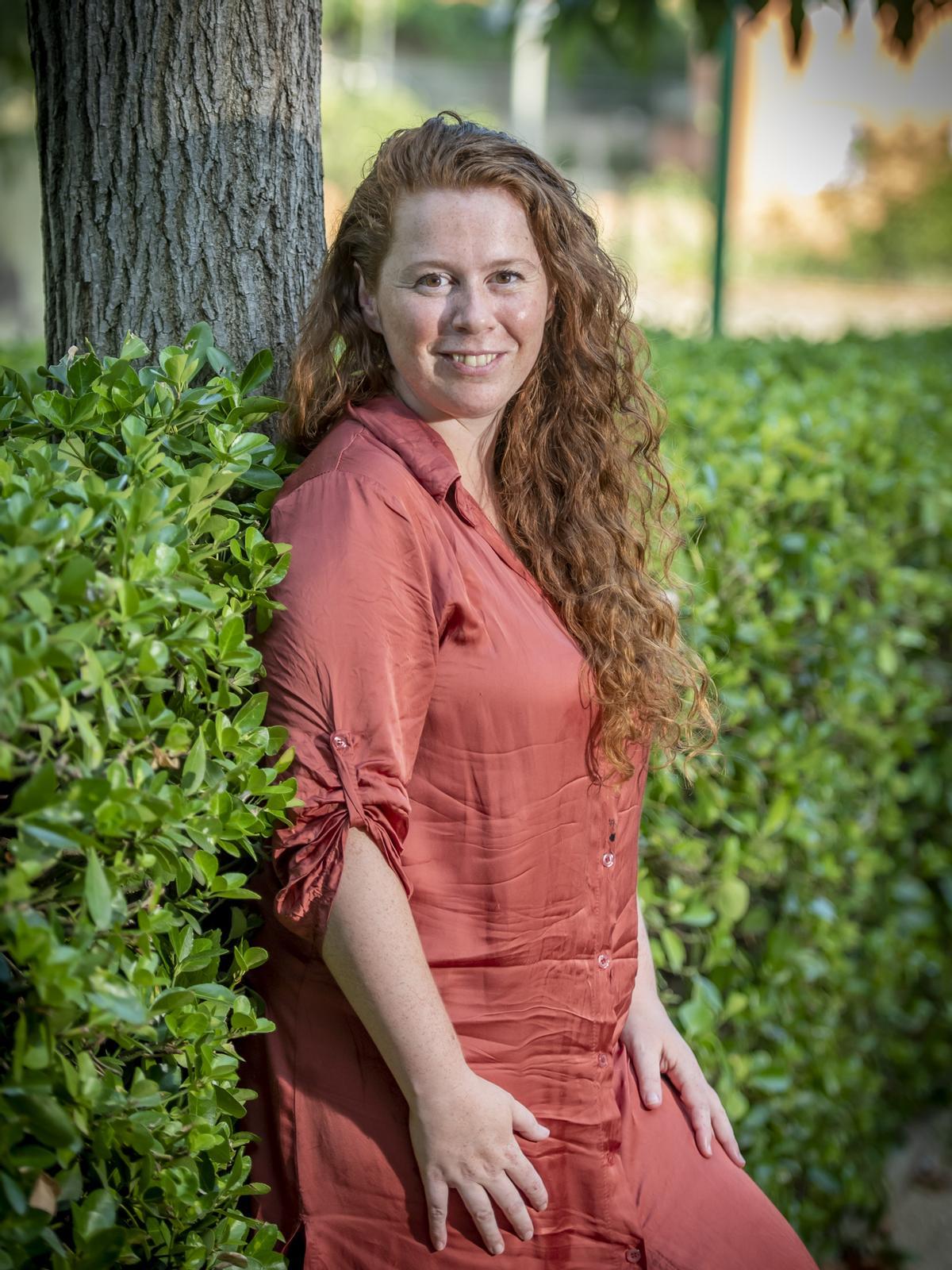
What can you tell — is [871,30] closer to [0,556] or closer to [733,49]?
[733,49]

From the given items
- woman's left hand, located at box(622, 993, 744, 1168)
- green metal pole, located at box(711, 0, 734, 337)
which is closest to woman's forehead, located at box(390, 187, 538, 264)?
woman's left hand, located at box(622, 993, 744, 1168)

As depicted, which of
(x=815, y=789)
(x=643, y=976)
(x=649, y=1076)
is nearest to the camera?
(x=649, y=1076)

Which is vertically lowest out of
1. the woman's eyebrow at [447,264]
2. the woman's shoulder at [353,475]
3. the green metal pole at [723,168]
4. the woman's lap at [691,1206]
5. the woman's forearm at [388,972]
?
the woman's lap at [691,1206]

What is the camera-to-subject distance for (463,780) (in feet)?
5.98

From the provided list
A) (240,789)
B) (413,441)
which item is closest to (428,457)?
(413,441)

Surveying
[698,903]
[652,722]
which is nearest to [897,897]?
[698,903]

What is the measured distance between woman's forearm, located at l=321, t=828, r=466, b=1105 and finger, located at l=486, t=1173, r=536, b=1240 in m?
0.17

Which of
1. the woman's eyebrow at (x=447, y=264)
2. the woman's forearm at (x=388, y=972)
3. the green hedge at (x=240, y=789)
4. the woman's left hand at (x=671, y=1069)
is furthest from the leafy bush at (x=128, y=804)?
the woman's left hand at (x=671, y=1069)

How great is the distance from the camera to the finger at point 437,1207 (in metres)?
1.76

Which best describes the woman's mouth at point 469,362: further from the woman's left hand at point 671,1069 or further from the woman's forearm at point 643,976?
the woman's left hand at point 671,1069

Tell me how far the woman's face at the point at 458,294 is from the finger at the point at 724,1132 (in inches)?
48.8

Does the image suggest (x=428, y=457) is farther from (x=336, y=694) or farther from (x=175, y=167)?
(x=175, y=167)

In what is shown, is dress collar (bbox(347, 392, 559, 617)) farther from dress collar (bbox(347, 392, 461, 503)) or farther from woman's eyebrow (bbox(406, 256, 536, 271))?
woman's eyebrow (bbox(406, 256, 536, 271))

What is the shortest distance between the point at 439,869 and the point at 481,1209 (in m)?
0.46
